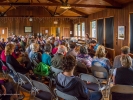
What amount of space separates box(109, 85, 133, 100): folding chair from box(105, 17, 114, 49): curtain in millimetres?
7052

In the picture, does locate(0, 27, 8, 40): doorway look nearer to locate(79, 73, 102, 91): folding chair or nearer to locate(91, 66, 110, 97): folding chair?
locate(91, 66, 110, 97): folding chair

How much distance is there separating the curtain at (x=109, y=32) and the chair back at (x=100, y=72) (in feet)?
18.9

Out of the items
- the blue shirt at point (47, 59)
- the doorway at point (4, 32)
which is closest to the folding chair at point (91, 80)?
the blue shirt at point (47, 59)

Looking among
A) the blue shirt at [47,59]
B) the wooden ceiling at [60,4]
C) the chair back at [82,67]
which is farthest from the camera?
the wooden ceiling at [60,4]

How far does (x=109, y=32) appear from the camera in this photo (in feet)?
33.1

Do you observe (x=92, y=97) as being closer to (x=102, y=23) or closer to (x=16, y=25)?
(x=102, y=23)

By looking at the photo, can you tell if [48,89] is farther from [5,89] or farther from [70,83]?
[5,89]

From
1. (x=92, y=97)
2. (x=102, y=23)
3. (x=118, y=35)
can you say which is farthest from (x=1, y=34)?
(x=92, y=97)

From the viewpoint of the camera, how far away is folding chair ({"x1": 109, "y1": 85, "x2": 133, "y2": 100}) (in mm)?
2727

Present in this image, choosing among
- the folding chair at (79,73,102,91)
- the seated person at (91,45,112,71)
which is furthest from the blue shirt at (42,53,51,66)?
the folding chair at (79,73,102,91)

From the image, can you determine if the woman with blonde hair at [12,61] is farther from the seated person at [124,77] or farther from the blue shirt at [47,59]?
the seated person at [124,77]

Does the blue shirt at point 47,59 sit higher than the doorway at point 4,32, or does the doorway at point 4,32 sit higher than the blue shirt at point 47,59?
the doorway at point 4,32

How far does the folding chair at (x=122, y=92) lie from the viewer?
2.73 m

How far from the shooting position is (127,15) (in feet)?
26.9
